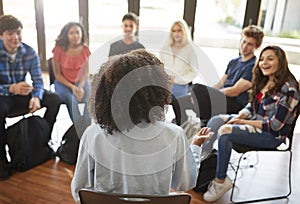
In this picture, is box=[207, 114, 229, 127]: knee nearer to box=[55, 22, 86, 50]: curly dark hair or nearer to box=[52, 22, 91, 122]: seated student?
box=[52, 22, 91, 122]: seated student

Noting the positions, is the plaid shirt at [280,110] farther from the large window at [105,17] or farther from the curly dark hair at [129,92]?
the large window at [105,17]

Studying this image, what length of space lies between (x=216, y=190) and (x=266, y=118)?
1.85 ft

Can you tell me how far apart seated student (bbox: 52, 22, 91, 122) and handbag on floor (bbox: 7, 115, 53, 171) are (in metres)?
0.32

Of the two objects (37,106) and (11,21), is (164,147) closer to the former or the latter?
(37,106)

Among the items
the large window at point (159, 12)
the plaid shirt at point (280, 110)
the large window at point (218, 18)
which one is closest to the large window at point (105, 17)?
the large window at point (159, 12)

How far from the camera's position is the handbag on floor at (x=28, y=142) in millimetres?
2234

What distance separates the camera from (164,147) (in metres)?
1.00

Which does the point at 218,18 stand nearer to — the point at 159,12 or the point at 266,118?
the point at 159,12

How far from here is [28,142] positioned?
2.26 m

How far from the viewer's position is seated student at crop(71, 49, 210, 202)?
36.9 inches

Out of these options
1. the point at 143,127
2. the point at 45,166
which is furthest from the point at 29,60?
the point at 143,127

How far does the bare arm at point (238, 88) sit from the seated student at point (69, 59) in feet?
3.76

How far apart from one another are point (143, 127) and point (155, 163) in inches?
4.8

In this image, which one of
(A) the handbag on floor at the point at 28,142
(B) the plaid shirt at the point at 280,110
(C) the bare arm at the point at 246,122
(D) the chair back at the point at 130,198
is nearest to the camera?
(D) the chair back at the point at 130,198
